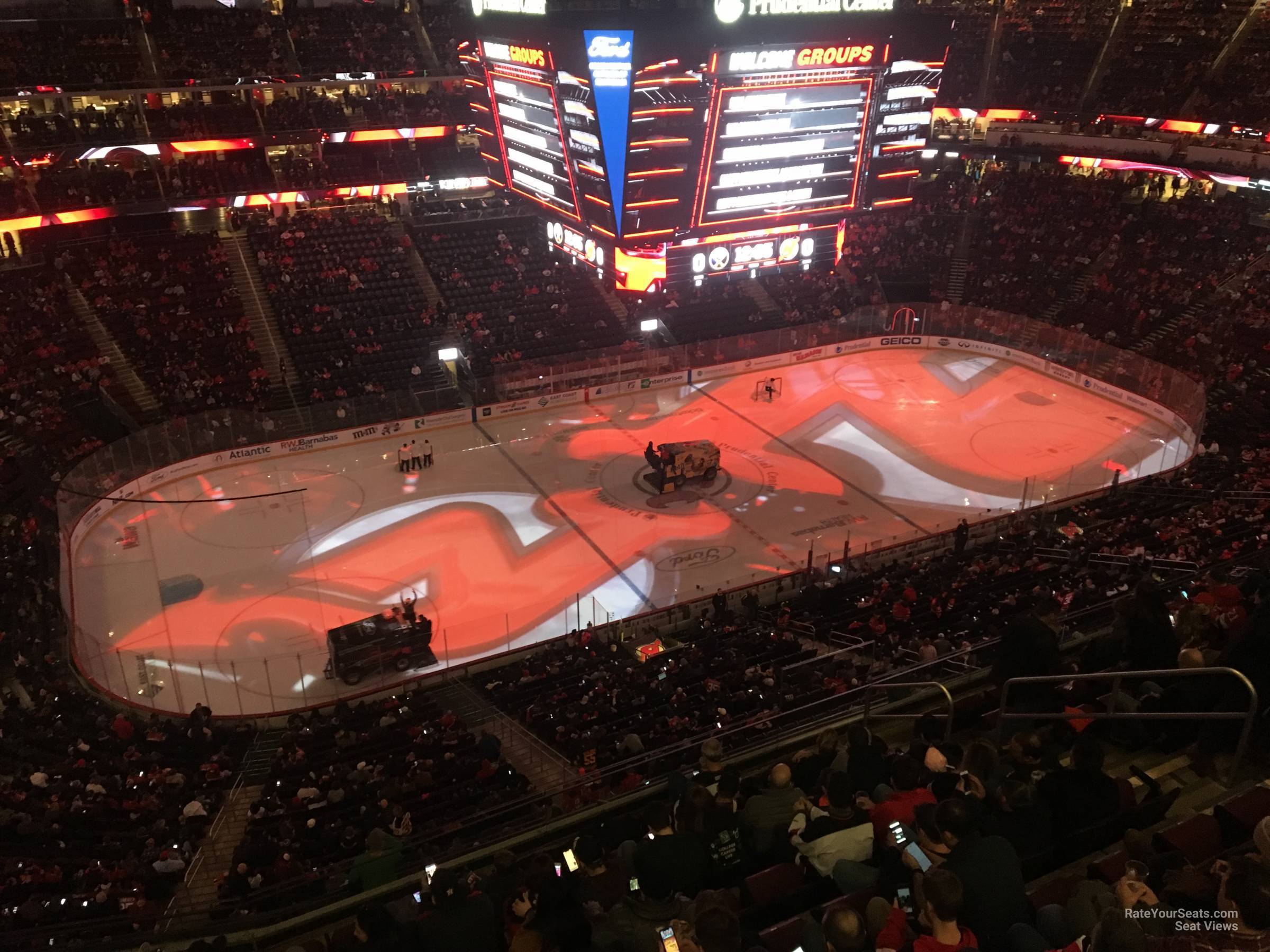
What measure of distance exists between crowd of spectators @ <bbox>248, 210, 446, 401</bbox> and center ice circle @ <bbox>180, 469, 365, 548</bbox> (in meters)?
3.74

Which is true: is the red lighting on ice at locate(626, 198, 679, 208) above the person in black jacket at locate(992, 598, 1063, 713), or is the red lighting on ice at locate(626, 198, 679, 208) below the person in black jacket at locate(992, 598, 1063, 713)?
above

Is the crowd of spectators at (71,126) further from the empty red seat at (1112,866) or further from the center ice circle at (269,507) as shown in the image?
the empty red seat at (1112,866)

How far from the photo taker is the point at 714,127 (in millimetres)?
22406

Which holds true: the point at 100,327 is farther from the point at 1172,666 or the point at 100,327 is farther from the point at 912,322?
the point at 1172,666

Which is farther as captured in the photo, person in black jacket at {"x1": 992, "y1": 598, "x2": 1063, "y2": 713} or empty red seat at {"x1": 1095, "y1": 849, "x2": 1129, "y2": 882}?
person in black jacket at {"x1": 992, "y1": 598, "x2": 1063, "y2": 713}

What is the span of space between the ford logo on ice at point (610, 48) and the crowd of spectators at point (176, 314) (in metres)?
15.9

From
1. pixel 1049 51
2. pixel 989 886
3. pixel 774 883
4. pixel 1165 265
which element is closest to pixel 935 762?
pixel 774 883

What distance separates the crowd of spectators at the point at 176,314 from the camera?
29969 millimetres

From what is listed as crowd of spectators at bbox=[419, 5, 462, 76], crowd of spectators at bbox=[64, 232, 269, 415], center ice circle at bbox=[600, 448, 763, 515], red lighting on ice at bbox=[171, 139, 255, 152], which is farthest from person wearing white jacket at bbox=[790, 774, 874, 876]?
crowd of spectators at bbox=[419, 5, 462, 76]

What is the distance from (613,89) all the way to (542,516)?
11.0 m

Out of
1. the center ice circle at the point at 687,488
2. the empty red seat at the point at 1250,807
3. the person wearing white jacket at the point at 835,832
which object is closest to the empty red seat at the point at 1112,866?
the empty red seat at the point at 1250,807

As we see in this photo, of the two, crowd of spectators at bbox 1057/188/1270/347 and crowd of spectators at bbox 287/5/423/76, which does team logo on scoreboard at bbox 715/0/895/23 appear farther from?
crowd of spectators at bbox 287/5/423/76

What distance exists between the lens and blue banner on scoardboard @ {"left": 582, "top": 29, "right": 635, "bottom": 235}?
20812 millimetres

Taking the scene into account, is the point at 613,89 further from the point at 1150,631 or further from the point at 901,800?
the point at 901,800
